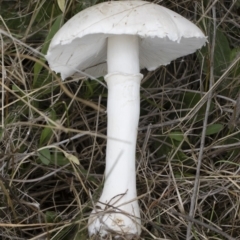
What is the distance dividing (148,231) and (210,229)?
210 mm

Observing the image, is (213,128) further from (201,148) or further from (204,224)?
(204,224)

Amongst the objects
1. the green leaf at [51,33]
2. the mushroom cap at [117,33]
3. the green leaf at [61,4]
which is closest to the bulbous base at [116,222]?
the mushroom cap at [117,33]

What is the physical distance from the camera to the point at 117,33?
1.37 meters

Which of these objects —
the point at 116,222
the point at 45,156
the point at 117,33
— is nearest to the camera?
the point at 117,33

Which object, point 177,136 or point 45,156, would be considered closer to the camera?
point 45,156

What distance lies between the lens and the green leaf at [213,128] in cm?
181

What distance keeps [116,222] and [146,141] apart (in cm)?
40

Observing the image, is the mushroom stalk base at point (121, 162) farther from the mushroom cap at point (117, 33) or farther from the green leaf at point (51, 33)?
the green leaf at point (51, 33)

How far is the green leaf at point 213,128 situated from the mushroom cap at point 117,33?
0.97 feet

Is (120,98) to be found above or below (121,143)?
above

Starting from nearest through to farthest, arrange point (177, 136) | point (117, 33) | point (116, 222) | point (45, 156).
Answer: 1. point (117, 33)
2. point (116, 222)
3. point (45, 156)
4. point (177, 136)

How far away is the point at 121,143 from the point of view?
1538mm

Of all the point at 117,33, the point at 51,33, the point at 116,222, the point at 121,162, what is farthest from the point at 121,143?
the point at 51,33

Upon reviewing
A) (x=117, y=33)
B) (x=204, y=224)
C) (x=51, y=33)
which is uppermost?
(x=117, y=33)
